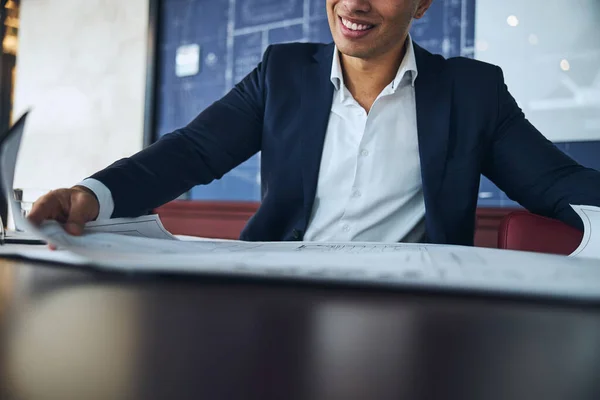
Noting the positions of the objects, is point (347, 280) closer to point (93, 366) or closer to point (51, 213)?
point (93, 366)

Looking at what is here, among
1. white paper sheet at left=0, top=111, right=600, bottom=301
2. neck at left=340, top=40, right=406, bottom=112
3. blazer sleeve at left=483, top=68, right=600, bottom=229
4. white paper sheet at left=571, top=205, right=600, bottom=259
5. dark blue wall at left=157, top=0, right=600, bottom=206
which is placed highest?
dark blue wall at left=157, top=0, right=600, bottom=206

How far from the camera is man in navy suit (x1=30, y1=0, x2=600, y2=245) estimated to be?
0.77m

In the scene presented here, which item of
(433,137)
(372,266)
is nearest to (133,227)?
(372,266)

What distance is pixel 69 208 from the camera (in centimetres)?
44

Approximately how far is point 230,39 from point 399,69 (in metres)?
1.14

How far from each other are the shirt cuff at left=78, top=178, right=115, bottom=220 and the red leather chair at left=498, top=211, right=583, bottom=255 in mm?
532

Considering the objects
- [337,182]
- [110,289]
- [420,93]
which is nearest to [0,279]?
[110,289]

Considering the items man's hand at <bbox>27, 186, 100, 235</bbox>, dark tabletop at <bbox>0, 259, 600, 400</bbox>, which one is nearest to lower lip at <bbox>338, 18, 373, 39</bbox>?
man's hand at <bbox>27, 186, 100, 235</bbox>

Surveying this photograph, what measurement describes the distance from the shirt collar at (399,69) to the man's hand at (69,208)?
51 cm

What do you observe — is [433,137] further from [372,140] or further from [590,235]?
[590,235]

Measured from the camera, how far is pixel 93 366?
171mm

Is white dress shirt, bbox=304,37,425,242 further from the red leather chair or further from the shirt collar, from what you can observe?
the red leather chair

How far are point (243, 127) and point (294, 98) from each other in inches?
4.6

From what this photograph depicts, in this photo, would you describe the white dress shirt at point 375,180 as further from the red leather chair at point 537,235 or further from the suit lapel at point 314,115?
the red leather chair at point 537,235
